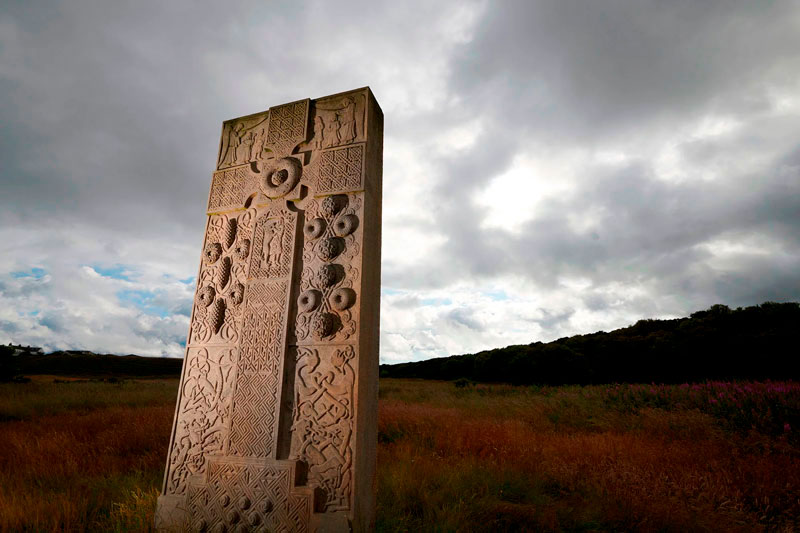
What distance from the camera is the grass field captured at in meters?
3.44

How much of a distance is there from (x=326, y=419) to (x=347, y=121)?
8.65ft

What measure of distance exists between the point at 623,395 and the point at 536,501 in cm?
721

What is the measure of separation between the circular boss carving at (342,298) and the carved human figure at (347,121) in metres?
1.42

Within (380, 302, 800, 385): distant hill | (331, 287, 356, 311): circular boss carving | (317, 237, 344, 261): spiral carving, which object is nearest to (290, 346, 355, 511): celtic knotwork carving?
(331, 287, 356, 311): circular boss carving

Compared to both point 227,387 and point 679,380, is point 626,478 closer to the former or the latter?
point 227,387

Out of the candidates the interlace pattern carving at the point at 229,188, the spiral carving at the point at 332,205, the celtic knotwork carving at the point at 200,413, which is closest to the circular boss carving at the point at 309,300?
the spiral carving at the point at 332,205

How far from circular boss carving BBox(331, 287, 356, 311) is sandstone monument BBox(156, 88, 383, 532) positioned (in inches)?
0.6

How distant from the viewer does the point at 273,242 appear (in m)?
3.73

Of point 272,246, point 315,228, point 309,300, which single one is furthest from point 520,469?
point 272,246

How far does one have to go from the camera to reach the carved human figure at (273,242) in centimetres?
368

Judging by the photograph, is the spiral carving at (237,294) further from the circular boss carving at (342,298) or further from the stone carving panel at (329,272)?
the circular boss carving at (342,298)

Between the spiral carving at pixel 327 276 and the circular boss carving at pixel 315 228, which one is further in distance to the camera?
the circular boss carving at pixel 315 228

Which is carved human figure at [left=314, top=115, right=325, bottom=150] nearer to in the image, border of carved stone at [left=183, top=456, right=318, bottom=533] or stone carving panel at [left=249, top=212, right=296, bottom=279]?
stone carving panel at [left=249, top=212, right=296, bottom=279]

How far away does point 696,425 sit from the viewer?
22.4 ft
